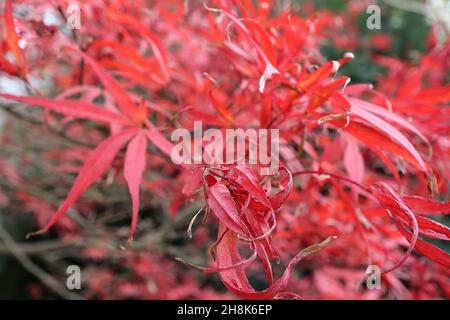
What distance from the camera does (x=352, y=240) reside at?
1.37m

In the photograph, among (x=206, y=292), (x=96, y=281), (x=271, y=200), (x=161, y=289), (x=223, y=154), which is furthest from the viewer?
(x=96, y=281)

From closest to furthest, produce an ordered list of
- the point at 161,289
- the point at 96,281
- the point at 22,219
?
the point at 161,289, the point at 96,281, the point at 22,219

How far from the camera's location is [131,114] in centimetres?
77

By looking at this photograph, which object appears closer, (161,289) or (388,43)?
(161,289)

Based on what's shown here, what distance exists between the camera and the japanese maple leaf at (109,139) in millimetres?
618

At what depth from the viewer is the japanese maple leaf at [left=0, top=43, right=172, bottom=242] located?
2.03 ft

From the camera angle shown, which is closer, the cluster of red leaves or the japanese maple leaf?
the cluster of red leaves

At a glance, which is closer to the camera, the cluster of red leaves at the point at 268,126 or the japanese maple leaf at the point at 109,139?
the cluster of red leaves at the point at 268,126

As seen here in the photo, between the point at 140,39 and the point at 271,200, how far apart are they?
38.7 inches

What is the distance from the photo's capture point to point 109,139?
0.70 meters

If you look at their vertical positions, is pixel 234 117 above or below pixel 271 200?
above

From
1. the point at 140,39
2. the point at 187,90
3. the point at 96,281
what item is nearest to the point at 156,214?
the point at 96,281
